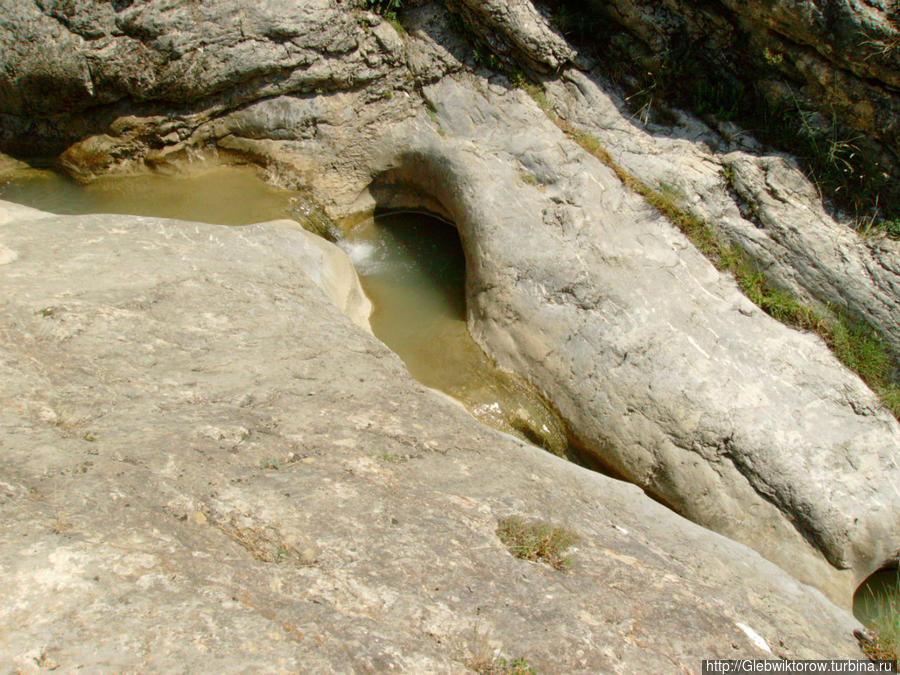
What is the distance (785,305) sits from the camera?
6.13m

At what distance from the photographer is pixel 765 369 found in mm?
5688

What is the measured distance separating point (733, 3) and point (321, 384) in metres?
5.17

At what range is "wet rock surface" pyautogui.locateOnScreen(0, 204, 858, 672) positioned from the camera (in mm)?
2637

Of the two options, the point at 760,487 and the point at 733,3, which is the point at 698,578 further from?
the point at 733,3

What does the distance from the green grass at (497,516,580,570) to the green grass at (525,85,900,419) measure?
3.59 metres

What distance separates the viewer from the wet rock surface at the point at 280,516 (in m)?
2.64

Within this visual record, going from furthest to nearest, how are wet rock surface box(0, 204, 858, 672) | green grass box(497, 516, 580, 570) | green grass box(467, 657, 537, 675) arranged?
green grass box(497, 516, 580, 570) < green grass box(467, 657, 537, 675) < wet rock surface box(0, 204, 858, 672)

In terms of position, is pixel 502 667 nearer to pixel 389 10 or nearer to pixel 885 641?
pixel 885 641

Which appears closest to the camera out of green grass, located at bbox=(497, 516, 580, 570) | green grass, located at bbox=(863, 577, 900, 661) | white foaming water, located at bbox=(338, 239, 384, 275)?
green grass, located at bbox=(497, 516, 580, 570)

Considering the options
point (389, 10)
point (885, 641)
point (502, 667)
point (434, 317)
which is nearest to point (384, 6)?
point (389, 10)

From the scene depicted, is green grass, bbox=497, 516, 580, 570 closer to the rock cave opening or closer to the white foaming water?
the rock cave opening

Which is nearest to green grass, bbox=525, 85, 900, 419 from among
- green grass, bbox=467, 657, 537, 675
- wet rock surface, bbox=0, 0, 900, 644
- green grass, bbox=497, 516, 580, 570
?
wet rock surface, bbox=0, 0, 900, 644

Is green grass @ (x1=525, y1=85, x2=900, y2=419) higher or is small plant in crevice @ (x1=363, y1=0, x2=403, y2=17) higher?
green grass @ (x1=525, y1=85, x2=900, y2=419)

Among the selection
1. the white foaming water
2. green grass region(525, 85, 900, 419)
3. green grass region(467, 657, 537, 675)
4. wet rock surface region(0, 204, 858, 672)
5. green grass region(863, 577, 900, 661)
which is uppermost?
green grass region(525, 85, 900, 419)
